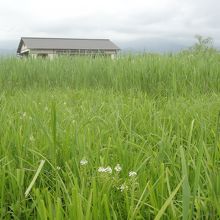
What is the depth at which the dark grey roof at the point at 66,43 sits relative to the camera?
1280 inches

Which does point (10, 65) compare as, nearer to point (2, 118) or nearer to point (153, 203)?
point (2, 118)

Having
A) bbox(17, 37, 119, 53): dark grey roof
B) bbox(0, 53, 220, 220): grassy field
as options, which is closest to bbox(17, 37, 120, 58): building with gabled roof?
bbox(17, 37, 119, 53): dark grey roof

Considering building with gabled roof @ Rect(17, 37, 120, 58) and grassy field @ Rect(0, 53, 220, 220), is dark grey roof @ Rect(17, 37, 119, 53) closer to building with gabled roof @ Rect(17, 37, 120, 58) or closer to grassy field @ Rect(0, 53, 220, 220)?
building with gabled roof @ Rect(17, 37, 120, 58)

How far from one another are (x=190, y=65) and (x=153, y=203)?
4.92 meters

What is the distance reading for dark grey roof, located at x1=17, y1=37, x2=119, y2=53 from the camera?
1280 inches

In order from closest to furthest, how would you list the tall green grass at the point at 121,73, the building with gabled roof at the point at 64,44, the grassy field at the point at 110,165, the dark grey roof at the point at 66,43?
the grassy field at the point at 110,165, the tall green grass at the point at 121,73, the building with gabled roof at the point at 64,44, the dark grey roof at the point at 66,43

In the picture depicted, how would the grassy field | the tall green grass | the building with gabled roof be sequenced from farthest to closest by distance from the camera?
the building with gabled roof, the tall green grass, the grassy field

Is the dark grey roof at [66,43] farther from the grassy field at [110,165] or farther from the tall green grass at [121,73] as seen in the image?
the grassy field at [110,165]

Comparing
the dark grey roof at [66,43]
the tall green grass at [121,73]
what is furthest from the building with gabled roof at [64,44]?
the tall green grass at [121,73]

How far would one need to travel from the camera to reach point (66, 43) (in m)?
34.8

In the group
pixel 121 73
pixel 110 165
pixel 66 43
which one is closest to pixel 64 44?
pixel 66 43

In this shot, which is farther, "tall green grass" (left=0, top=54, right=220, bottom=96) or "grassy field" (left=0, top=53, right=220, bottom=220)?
"tall green grass" (left=0, top=54, right=220, bottom=96)

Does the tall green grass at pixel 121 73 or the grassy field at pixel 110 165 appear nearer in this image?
the grassy field at pixel 110 165

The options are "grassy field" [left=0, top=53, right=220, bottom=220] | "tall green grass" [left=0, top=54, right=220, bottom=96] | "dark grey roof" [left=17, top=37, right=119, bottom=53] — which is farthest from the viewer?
"dark grey roof" [left=17, top=37, right=119, bottom=53]
